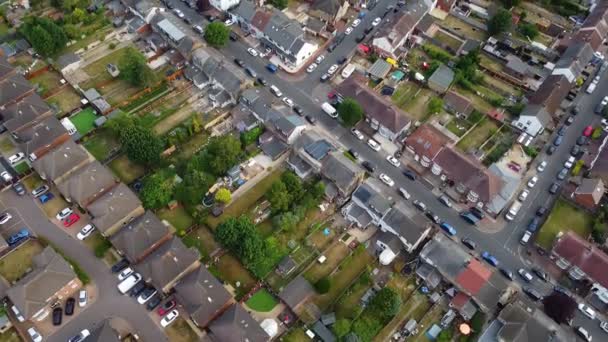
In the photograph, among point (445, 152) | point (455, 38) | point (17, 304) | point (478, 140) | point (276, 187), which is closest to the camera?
point (17, 304)

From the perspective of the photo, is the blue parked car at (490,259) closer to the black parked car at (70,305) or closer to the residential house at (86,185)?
the residential house at (86,185)

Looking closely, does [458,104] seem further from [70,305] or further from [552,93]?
[70,305]

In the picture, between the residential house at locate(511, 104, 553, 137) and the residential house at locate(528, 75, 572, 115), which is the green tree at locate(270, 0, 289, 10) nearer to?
the residential house at locate(511, 104, 553, 137)

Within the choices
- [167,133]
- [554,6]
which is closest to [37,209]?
[167,133]

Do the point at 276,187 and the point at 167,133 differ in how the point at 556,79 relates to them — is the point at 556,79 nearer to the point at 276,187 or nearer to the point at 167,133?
the point at 276,187

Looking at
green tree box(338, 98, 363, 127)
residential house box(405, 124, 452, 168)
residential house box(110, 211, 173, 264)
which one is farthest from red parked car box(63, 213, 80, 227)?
residential house box(405, 124, 452, 168)

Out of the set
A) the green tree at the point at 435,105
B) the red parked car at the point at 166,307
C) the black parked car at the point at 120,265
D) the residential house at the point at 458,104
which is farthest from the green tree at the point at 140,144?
the residential house at the point at 458,104
